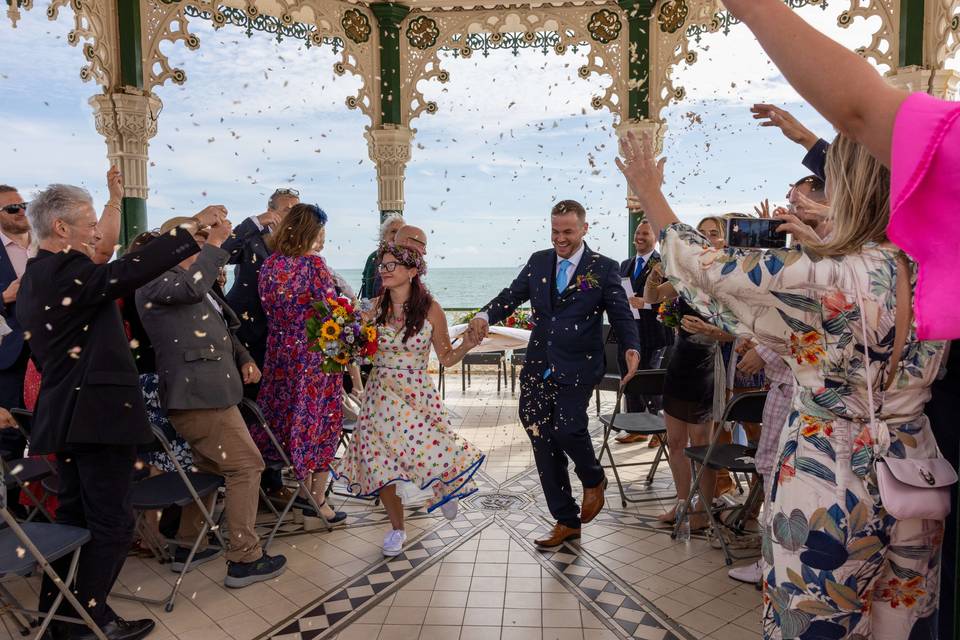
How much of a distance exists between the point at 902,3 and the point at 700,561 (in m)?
6.19

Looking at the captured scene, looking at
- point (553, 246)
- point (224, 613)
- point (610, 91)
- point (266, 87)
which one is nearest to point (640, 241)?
point (553, 246)

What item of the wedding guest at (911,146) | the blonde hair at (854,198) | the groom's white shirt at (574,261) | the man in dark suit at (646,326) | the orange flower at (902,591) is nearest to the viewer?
the wedding guest at (911,146)

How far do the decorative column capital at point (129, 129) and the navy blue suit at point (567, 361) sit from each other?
4.75 metres

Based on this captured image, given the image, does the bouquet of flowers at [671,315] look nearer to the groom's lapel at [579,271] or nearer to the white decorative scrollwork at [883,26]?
the groom's lapel at [579,271]

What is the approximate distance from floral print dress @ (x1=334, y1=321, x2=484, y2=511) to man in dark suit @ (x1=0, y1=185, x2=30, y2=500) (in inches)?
76.4

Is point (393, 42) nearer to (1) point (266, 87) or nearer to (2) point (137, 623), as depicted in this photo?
(1) point (266, 87)

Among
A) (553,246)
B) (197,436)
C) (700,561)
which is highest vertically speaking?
(553,246)

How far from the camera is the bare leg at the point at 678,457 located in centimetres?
415

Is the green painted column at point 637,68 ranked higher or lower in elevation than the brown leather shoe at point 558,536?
higher

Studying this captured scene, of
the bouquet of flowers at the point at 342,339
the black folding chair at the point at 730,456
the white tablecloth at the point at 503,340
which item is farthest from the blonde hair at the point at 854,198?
the white tablecloth at the point at 503,340

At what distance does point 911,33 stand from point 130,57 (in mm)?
7816

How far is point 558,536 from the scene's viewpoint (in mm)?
3824

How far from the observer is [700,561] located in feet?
11.9

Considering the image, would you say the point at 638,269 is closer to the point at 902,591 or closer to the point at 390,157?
the point at 390,157
